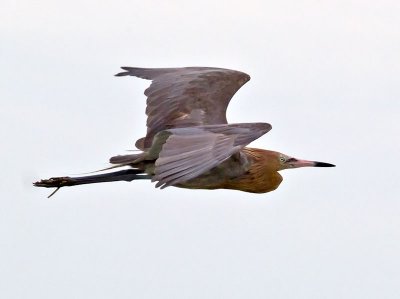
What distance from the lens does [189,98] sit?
15672 millimetres

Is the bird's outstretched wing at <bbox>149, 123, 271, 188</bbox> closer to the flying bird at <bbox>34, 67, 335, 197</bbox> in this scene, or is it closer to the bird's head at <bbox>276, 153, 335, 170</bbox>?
the flying bird at <bbox>34, 67, 335, 197</bbox>

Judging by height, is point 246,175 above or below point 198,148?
below

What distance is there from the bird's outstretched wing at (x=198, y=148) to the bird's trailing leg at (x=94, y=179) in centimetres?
126

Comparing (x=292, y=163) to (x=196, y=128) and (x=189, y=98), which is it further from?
(x=196, y=128)

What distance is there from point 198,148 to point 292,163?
364 cm

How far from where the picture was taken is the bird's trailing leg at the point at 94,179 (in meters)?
15.0

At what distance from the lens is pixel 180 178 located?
1189 cm

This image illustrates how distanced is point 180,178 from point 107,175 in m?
3.38

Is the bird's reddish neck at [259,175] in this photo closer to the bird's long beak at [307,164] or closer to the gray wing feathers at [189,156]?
the bird's long beak at [307,164]

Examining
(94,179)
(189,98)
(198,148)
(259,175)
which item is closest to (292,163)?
(259,175)

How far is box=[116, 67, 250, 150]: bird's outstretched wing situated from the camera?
1548cm

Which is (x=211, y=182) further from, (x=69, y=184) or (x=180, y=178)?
(x=180, y=178)

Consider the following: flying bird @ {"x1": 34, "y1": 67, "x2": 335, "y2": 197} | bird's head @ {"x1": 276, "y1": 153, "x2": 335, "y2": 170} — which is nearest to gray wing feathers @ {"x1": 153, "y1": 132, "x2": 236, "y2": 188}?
flying bird @ {"x1": 34, "y1": 67, "x2": 335, "y2": 197}

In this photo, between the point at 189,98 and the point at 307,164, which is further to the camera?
the point at 307,164
